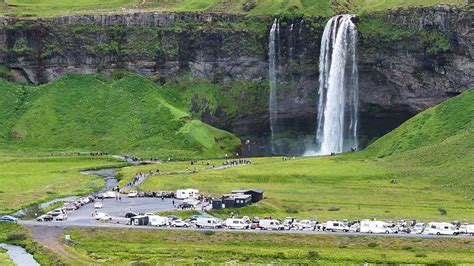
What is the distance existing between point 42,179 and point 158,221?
51.3 m

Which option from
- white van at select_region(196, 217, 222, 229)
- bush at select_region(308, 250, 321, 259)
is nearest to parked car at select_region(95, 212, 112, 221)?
white van at select_region(196, 217, 222, 229)

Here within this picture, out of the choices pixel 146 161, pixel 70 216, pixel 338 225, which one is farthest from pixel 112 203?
pixel 146 161

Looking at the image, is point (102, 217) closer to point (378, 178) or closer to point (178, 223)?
point (178, 223)

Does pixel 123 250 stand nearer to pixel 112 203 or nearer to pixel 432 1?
pixel 112 203

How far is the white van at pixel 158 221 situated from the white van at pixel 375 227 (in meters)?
22.2

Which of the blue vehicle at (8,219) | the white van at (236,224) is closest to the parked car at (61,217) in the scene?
the blue vehicle at (8,219)

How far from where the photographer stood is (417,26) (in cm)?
19162


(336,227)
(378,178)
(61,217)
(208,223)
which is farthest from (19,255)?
(378,178)

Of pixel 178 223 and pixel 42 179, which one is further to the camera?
pixel 42 179

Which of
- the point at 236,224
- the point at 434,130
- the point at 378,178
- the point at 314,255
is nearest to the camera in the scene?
the point at 314,255

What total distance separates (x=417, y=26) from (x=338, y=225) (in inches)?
3848

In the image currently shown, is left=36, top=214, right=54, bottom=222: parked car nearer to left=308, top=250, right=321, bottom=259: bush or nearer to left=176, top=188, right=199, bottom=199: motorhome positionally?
left=176, top=188, right=199, bottom=199: motorhome

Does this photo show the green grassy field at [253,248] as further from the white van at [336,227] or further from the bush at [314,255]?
the white van at [336,227]

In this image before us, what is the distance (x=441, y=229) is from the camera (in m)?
99.7
